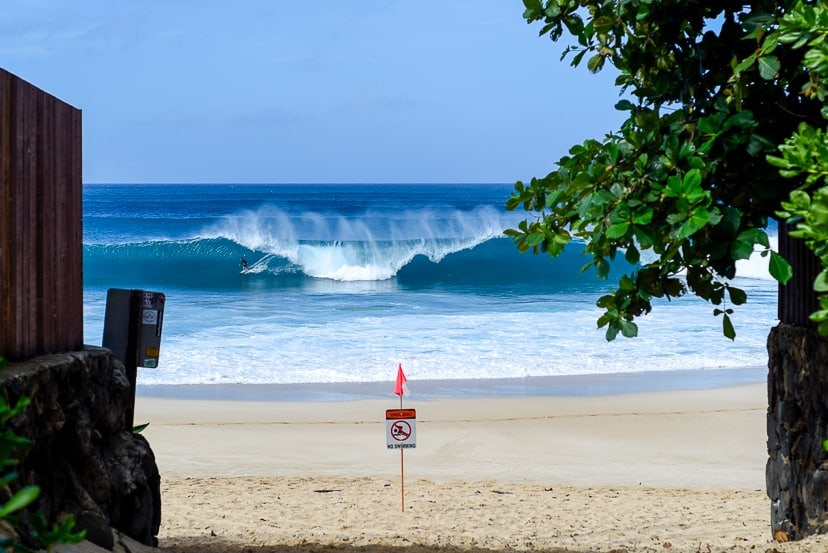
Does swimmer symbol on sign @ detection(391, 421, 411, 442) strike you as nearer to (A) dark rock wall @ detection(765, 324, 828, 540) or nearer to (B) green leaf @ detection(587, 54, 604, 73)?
(A) dark rock wall @ detection(765, 324, 828, 540)

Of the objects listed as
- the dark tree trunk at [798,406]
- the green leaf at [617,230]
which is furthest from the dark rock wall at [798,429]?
the green leaf at [617,230]

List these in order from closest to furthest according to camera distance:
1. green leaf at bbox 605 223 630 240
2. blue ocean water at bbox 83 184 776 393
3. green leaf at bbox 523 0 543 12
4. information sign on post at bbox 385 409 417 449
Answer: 1. green leaf at bbox 605 223 630 240
2. green leaf at bbox 523 0 543 12
3. information sign on post at bbox 385 409 417 449
4. blue ocean water at bbox 83 184 776 393

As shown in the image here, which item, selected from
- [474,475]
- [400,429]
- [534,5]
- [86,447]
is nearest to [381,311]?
[474,475]

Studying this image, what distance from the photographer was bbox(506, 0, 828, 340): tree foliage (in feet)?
12.0

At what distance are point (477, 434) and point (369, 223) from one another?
47767mm

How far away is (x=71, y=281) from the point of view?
452 cm

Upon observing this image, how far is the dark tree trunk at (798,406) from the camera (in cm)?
489

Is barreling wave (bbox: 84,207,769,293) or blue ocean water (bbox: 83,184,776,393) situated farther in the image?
barreling wave (bbox: 84,207,769,293)

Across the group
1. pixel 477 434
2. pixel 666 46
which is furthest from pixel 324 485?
pixel 666 46

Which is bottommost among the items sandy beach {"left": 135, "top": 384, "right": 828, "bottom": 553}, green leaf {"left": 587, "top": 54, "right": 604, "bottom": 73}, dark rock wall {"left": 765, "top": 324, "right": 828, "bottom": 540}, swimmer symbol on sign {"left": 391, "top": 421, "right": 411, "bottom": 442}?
sandy beach {"left": 135, "top": 384, "right": 828, "bottom": 553}

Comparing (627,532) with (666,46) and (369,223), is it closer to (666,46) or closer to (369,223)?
(666,46)

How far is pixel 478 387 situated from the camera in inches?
528

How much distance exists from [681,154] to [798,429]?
2059 millimetres

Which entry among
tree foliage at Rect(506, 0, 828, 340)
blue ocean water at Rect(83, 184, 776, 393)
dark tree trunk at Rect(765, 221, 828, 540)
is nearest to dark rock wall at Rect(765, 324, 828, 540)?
dark tree trunk at Rect(765, 221, 828, 540)
